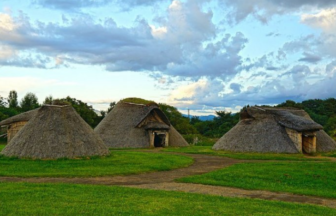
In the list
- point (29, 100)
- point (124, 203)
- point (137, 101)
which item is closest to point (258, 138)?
point (137, 101)

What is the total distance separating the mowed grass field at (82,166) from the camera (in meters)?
17.3

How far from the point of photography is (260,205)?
36.2ft

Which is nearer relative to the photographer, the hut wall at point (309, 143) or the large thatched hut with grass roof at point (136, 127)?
the hut wall at point (309, 143)

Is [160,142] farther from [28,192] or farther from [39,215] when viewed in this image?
[39,215]

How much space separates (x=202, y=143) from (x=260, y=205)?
118 ft

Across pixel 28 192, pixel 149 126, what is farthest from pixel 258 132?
pixel 28 192

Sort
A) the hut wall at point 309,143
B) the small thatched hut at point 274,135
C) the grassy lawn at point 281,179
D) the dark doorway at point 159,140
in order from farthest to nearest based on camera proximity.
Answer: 1. the dark doorway at point 159,140
2. the hut wall at point 309,143
3. the small thatched hut at point 274,135
4. the grassy lawn at point 281,179

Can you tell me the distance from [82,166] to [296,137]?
2125cm

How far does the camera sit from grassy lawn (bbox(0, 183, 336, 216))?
375 inches

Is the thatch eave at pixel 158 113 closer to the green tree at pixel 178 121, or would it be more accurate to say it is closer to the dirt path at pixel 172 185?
the green tree at pixel 178 121

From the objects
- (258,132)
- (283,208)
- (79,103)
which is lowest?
(283,208)

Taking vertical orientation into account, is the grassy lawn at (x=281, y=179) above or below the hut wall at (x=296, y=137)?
below

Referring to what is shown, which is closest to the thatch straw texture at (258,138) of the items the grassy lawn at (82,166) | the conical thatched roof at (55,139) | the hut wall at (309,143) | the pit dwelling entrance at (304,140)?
the pit dwelling entrance at (304,140)

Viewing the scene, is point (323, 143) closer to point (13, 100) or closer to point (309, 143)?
point (309, 143)
